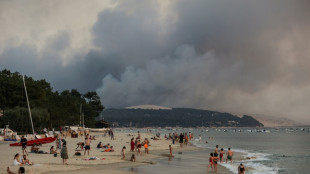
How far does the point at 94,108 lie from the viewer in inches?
6973

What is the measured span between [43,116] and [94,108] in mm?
89795

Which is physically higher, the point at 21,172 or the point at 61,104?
the point at 61,104

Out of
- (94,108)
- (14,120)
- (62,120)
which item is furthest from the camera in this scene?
(94,108)

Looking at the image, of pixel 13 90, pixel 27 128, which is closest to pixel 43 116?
pixel 27 128

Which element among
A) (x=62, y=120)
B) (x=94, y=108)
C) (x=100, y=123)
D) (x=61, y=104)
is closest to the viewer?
(x=62, y=120)

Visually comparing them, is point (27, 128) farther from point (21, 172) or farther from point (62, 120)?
point (21, 172)

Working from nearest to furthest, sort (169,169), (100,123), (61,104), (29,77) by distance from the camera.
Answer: (169,169), (29,77), (61,104), (100,123)

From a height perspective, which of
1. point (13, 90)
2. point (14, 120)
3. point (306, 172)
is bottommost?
point (306, 172)

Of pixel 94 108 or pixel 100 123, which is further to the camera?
pixel 94 108

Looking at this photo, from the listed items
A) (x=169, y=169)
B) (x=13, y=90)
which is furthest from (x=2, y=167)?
(x=13, y=90)

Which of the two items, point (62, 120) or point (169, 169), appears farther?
point (62, 120)

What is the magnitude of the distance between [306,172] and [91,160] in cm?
2165

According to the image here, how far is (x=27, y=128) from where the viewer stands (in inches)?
3292

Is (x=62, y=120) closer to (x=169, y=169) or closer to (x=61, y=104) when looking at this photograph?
(x=61, y=104)
